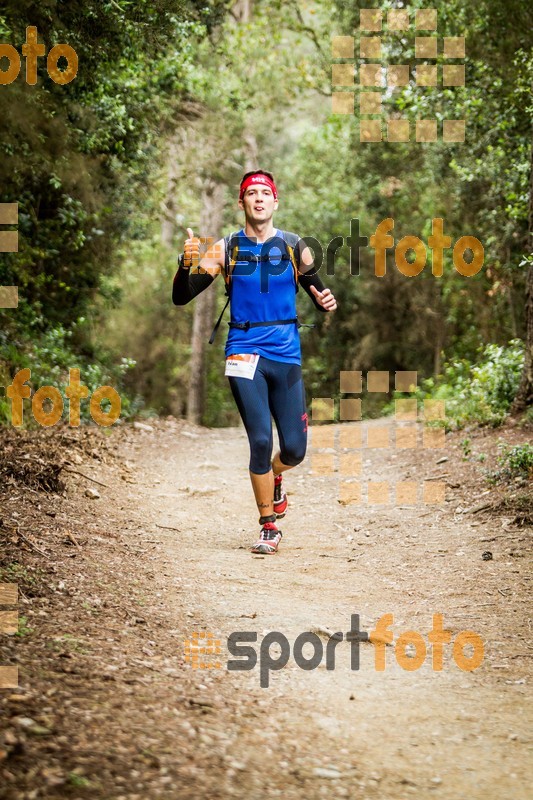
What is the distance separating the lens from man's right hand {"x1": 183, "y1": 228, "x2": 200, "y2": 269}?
555 cm

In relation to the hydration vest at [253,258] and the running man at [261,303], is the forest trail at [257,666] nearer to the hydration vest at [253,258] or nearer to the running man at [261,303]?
the running man at [261,303]

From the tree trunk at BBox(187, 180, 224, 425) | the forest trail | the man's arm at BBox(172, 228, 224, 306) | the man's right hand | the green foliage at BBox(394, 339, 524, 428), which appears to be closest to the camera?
the forest trail

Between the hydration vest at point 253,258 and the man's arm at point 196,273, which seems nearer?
the man's arm at point 196,273

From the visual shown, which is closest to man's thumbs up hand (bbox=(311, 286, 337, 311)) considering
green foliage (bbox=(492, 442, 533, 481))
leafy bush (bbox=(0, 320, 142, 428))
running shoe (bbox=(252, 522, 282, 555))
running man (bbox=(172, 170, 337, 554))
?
running man (bbox=(172, 170, 337, 554))

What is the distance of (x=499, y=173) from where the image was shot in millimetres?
12977

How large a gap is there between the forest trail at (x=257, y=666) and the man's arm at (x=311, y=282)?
187 cm

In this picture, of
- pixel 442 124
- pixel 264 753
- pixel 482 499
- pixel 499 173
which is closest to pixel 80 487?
pixel 482 499

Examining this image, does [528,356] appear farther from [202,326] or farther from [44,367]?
[202,326]

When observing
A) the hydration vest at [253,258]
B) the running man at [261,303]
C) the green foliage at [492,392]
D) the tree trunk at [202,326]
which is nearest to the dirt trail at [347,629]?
the running man at [261,303]

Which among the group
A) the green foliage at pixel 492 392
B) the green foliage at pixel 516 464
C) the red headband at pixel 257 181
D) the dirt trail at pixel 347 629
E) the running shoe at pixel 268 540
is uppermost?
the red headband at pixel 257 181

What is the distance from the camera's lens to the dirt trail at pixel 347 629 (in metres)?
Answer: 2.74

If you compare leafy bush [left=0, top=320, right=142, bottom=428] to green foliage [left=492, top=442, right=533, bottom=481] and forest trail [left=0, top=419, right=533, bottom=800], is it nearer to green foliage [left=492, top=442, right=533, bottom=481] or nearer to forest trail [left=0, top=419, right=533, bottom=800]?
forest trail [left=0, top=419, right=533, bottom=800]

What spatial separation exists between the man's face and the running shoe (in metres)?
2.27

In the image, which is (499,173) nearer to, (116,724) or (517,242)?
(517,242)
